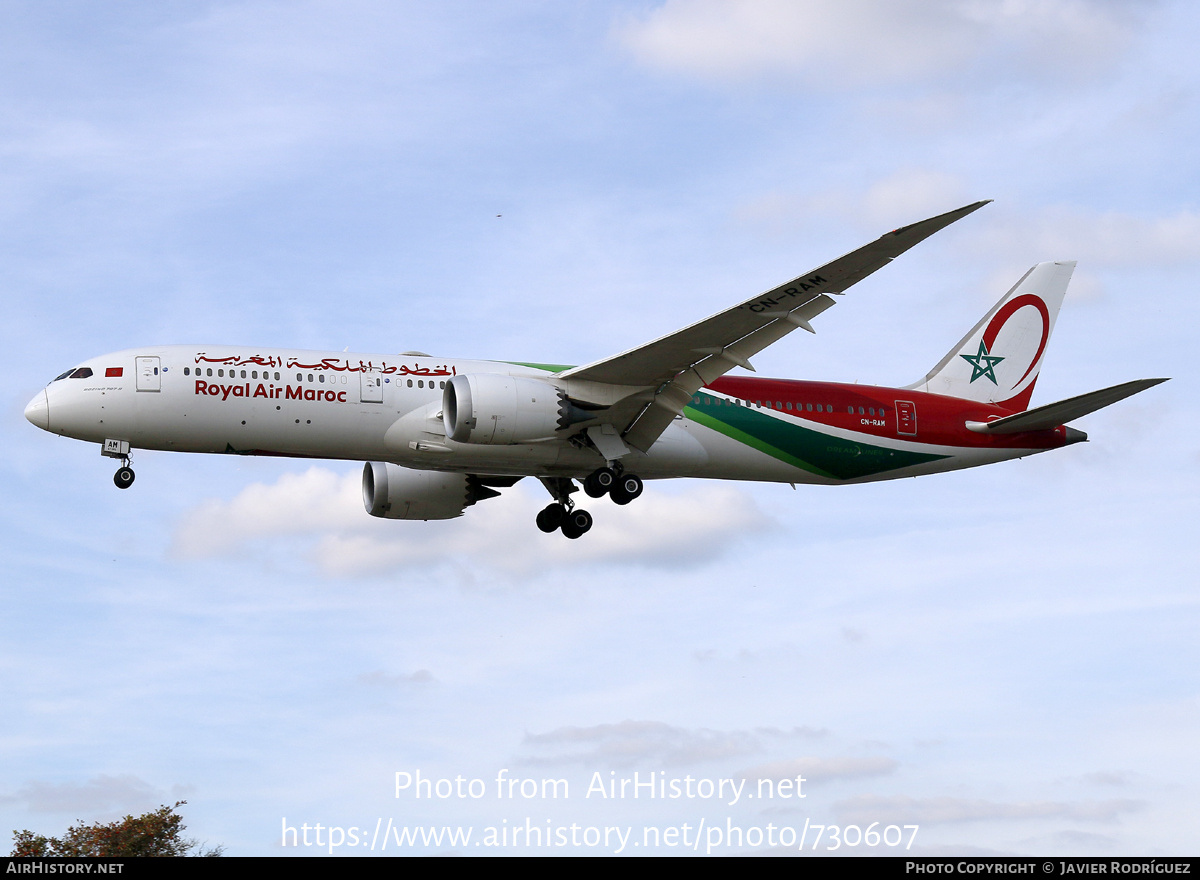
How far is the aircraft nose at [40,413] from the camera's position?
3484cm

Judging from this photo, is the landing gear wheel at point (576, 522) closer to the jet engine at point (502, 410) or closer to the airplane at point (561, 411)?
the airplane at point (561, 411)

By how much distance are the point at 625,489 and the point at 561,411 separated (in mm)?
3323

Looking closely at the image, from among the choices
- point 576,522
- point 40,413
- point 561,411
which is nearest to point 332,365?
point 561,411

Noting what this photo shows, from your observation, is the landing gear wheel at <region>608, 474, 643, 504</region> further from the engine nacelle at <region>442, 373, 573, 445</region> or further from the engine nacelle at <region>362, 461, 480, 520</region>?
the engine nacelle at <region>362, 461, 480, 520</region>

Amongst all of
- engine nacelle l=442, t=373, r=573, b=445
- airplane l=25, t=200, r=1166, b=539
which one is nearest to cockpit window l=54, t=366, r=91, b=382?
airplane l=25, t=200, r=1166, b=539

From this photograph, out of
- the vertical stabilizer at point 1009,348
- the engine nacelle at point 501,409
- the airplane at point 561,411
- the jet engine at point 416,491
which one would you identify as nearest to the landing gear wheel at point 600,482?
the airplane at point 561,411

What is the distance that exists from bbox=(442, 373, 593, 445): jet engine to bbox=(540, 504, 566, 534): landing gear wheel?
241 inches

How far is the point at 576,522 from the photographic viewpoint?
41.5m

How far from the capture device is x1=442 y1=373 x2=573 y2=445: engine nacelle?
3466 cm

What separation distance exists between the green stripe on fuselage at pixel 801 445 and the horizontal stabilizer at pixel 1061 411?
5.99 feet
